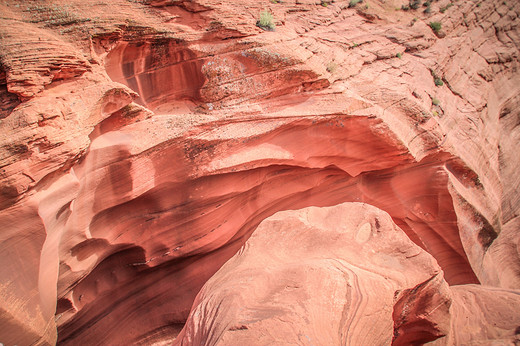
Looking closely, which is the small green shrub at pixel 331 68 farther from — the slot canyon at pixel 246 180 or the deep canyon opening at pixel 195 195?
the deep canyon opening at pixel 195 195

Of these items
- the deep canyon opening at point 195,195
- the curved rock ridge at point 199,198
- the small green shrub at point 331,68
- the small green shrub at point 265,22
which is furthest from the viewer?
the small green shrub at point 331,68

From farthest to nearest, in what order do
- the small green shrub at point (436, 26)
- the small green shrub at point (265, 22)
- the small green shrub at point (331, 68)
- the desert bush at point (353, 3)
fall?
the small green shrub at point (436, 26), the desert bush at point (353, 3), the small green shrub at point (331, 68), the small green shrub at point (265, 22)

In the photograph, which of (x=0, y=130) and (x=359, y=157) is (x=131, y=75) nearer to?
(x=0, y=130)

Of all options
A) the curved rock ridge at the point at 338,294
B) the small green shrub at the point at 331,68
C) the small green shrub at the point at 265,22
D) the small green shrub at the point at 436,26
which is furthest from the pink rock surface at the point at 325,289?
the small green shrub at the point at 436,26

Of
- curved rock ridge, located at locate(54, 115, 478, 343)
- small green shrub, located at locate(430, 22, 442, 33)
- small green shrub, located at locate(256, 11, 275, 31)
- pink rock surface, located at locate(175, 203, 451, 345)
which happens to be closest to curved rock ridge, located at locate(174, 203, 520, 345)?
pink rock surface, located at locate(175, 203, 451, 345)

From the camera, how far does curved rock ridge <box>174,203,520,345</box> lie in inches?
113

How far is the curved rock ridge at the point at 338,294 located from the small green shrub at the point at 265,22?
385 cm

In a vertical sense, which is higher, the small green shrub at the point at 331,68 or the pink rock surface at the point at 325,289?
the small green shrub at the point at 331,68

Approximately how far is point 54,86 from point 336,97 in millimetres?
4727

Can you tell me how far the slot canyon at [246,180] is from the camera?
142 inches

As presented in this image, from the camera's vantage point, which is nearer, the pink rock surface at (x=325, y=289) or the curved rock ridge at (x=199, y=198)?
the pink rock surface at (x=325, y=289)

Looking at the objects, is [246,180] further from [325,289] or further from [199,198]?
[325,289]

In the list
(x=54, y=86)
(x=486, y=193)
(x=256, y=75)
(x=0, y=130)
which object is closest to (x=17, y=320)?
(x=0, y=130)

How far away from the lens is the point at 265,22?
608 centimetres
